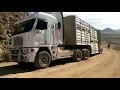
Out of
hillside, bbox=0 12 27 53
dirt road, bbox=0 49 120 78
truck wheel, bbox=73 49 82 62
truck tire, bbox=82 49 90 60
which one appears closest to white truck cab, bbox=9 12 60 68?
dirt road, bbox=0 49 120 78

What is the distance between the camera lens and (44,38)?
11883 millimetres

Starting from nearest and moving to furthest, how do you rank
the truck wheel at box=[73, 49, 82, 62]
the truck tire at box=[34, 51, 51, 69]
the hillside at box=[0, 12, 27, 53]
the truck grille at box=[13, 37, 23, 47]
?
the truck tire at box=[34, 51, 51, 69]
the truck grille at box=[13, 37, 23, 47]
the truck wheel at box=[73, 49, 82, 62]
the hillside at box=[0, 12, 27, 53]

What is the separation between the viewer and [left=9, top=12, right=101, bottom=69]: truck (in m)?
11.2

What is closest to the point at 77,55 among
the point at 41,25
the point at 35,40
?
the point at 41,25

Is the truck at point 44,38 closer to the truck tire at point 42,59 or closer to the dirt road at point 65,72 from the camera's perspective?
the truck tire at point 42,59

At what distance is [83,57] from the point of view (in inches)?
639

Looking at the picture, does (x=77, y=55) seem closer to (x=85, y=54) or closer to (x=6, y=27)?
(x=85, y=54)

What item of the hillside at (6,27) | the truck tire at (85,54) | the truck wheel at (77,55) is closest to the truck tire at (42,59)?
the truck wheel at (77,55)

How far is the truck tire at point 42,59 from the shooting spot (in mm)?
11383

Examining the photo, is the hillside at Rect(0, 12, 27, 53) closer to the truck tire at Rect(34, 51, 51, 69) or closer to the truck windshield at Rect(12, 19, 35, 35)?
the truck windshield at Rect(12, 19, 35, 35)

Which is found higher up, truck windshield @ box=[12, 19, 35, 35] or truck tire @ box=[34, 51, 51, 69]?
truck windshield @ box=[12, 19, 35, 35]

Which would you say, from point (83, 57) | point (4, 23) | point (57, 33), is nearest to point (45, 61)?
point (57, 33)
